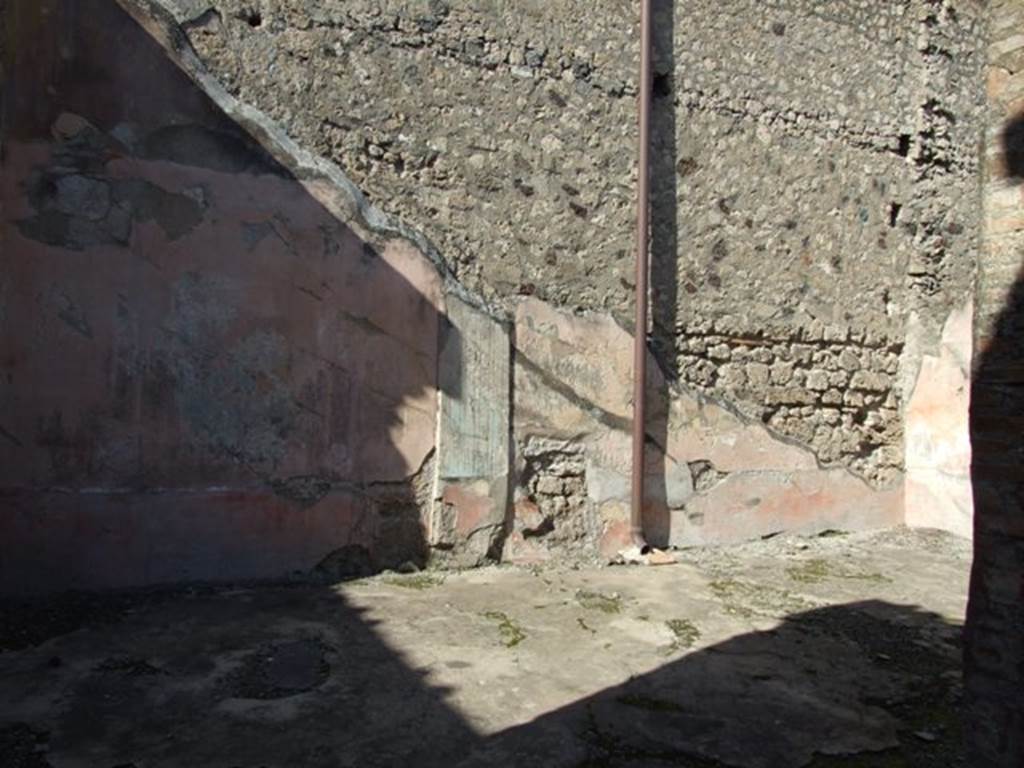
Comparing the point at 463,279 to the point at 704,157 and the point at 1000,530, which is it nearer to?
the point at 704,157

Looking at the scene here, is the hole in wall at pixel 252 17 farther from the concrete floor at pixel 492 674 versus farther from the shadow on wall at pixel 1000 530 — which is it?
the shadow on wall at pixel 1000 530

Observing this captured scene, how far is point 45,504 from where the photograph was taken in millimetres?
3740

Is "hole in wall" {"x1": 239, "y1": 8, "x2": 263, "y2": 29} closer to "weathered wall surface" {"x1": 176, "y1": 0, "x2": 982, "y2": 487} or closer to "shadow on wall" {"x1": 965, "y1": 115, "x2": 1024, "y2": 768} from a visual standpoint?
"weathered wall surface" {"x1": 176, "y1": 0, "x2": 982, "y2": 487}

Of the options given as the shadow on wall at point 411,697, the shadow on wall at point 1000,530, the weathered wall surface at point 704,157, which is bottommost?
the shadow on wall at point 411,697

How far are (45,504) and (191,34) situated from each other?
2.38 metres

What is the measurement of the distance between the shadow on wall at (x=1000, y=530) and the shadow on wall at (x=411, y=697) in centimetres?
57

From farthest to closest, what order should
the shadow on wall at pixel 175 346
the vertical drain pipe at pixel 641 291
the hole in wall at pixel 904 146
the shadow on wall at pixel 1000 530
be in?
the hole in wall at pixel 904 146 → the vertical drain pipe at pixel 641 291 → the shadow on wall at pixel 175 346 → the shadow on wall at pixel 1000 530

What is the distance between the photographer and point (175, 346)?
3996 mm

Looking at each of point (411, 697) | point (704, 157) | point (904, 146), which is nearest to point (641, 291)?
point (704, 157)

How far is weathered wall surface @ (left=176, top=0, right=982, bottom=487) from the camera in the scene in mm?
4582

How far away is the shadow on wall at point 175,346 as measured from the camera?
3.78 metres

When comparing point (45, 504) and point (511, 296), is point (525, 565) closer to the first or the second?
point (511, 296)

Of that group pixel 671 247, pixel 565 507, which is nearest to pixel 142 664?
pixel 565 507

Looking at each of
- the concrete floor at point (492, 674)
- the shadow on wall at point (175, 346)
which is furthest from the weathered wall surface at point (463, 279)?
the concrete floor at point (492, 674)
